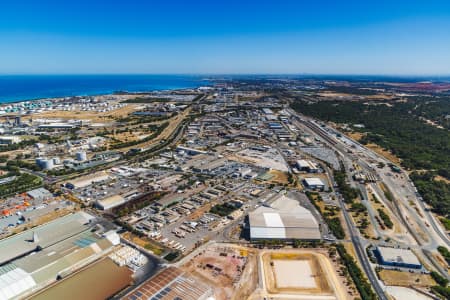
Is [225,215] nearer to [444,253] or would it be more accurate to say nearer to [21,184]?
[444,253]

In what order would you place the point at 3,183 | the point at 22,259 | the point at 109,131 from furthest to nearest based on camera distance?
the point at 109,131 → the point at 3,183 → the point at 22,259

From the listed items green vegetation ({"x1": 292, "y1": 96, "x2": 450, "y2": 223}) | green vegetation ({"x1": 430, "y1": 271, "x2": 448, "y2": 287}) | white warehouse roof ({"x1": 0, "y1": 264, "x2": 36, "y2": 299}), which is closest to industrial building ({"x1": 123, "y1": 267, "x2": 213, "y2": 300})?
white warehouse roof ({"x1": 0, "y1": 264, "x2": 36, "y2": 299})

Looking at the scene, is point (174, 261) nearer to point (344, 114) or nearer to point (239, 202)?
point (239, 202)

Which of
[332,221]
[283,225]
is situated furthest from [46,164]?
[332,221]

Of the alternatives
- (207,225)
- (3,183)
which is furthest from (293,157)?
(3,183)

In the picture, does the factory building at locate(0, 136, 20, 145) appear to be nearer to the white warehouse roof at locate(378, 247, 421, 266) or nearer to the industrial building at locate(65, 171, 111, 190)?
the industrial building at locate(65, 171, 111, 190)

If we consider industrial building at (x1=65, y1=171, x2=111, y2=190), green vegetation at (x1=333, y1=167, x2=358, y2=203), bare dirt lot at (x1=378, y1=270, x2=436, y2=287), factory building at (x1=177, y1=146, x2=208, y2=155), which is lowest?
bare dirt lot at (x1=378, y1=270, x2=436, y2=287)
